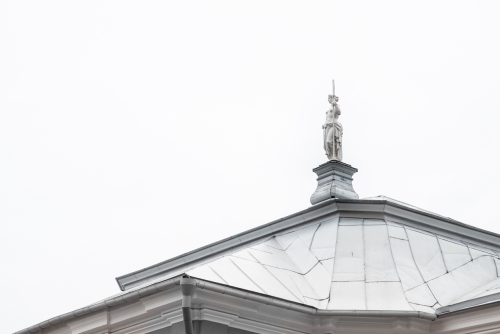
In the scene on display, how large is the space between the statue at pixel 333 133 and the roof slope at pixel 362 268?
2538mm

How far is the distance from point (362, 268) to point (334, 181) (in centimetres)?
381

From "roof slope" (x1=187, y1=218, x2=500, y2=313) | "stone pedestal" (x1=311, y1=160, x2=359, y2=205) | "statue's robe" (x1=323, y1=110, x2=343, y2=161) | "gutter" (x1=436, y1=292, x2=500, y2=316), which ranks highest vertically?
"statue's robe" (x1=323, y1=110, x2=343, y2=161)

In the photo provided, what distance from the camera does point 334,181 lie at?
59.5 ft

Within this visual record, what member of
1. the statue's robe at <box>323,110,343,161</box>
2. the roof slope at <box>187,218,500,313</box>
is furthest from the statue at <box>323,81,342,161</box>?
the roof slope at <box>187,218,500,313</box>

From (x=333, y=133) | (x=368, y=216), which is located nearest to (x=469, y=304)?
(x=368, y=216)

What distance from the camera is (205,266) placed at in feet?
44.6

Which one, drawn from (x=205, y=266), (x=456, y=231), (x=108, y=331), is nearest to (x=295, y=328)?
(x=205, y=266)

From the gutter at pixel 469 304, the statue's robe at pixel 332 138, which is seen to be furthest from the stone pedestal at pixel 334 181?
the gutter at pixel 469 304

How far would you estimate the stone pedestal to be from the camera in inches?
706

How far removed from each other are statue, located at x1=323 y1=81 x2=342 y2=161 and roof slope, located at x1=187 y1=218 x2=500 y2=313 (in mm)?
2538

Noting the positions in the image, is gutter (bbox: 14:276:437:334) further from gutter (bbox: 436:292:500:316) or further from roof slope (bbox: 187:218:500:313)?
roof slope (bbox: 187:218:500:313)

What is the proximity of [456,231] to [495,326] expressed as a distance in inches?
149

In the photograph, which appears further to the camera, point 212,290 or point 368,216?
point 368,216

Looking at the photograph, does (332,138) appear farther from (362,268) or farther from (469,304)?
(469,304)
